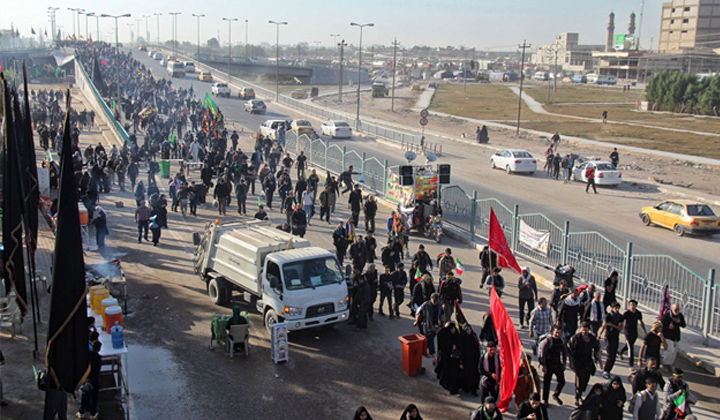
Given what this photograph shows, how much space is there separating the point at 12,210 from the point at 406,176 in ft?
41.7

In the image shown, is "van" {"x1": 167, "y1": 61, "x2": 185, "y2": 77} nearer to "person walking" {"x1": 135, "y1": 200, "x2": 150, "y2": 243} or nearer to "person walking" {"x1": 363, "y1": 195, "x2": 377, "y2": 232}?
"person walking" {"x1": 135, "y1": 200, "x2": 150, "y2": 243}

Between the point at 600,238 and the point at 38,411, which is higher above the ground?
the point at 600,238

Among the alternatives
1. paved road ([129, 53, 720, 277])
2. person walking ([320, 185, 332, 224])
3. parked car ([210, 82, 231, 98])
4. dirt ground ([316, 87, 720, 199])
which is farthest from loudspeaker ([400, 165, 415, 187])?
parked car ([210, 82, 231, 98])

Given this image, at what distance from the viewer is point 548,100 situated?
3780 inches

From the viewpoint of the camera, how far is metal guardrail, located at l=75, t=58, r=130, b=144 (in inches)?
1634

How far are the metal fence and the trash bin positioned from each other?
5.78m

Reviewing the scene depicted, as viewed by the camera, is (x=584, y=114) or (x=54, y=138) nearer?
(x=54, y=138)

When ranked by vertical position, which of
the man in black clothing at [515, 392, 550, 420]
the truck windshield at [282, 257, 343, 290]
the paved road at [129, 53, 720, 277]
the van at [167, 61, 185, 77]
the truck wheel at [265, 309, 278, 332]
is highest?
the van at [167, 61, 185, 77]

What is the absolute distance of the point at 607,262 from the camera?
16188 millimetres

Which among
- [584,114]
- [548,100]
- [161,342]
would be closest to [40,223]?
[161,342]

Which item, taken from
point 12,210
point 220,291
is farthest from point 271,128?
point 12,210

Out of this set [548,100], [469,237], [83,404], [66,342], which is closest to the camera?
[66,342]

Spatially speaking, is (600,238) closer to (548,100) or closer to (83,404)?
(83,404)

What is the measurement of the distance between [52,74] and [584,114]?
7520 centimetres
